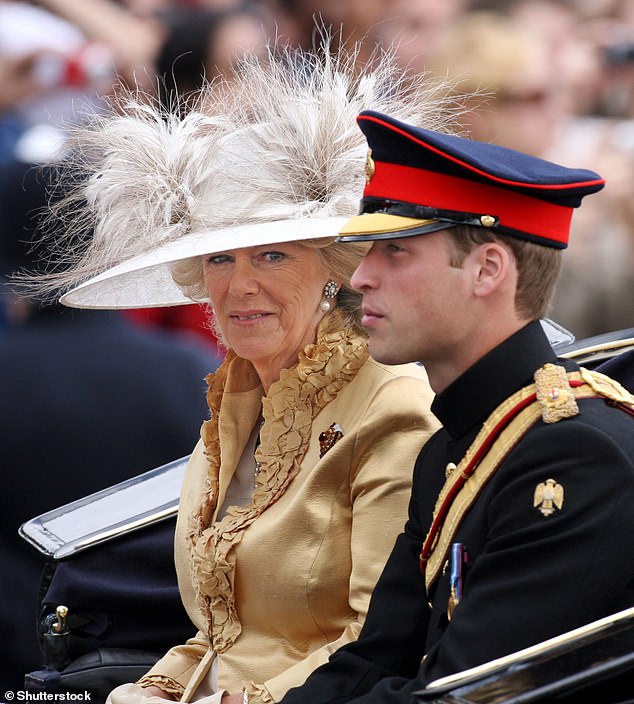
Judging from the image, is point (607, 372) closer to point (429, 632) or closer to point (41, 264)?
point (429, 632)

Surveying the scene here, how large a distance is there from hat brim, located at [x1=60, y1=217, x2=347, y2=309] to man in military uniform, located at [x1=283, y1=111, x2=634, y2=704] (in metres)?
0.40

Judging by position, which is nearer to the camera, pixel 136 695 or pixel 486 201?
pixel 486 201

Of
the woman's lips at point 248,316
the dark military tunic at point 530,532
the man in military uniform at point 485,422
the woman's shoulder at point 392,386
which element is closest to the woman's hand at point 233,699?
the man in military uniform at point 485,422

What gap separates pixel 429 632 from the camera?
6.98ft

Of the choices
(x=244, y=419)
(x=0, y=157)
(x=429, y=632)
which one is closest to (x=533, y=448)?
(x=429, y=632)

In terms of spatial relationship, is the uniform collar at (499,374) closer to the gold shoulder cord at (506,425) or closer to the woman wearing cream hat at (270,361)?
the gold shoulder cord at (506,425)

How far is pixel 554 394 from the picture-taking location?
1.99 m

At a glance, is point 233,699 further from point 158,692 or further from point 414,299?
point 414,299

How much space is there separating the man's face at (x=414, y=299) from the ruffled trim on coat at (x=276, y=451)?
52 cm

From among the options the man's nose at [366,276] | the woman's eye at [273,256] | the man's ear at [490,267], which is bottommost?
the man's ear at [490,267]

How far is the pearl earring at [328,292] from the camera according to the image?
2719mm

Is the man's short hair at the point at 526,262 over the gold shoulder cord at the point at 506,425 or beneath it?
over

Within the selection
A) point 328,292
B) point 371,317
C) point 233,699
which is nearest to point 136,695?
point 233,699

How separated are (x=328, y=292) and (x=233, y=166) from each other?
33 cm
